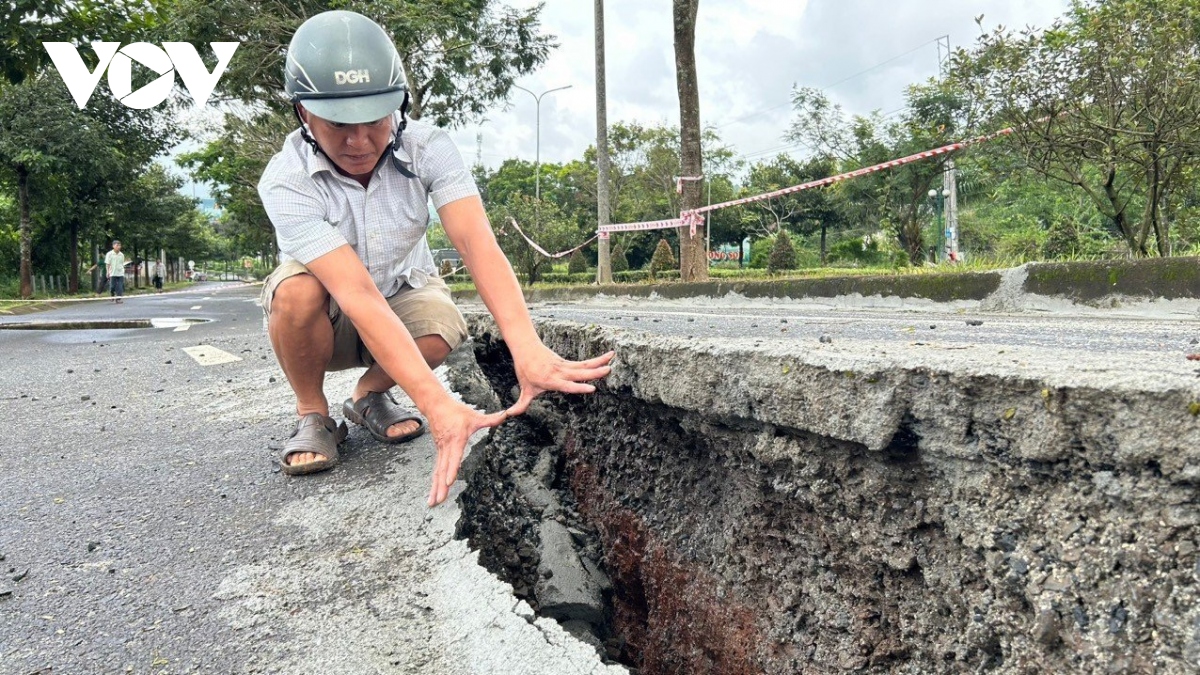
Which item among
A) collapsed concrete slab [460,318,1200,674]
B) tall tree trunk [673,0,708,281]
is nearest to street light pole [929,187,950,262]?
tall tree trunk [673,0,708,281]

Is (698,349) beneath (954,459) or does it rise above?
above

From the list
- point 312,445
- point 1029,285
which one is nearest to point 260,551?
point 312,445

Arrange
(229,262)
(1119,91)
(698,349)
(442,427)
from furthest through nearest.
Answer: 1. (229,262)
2. (1119,91)
3. (698,349)
4. (442,427)

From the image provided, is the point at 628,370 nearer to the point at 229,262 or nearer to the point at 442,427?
the point at 442,427

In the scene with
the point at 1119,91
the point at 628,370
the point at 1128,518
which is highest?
the point at 1119,91

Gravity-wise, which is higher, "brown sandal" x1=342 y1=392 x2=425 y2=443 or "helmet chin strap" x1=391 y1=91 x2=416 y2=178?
"helmet chin strap" x1=391 y1=91 x2=416 y2=178

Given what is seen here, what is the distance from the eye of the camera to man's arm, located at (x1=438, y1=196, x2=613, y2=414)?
180cm

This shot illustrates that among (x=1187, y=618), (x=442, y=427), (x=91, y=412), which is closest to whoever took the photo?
(x=1187, y=618)

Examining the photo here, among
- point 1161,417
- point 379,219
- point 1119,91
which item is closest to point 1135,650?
point 1161,417

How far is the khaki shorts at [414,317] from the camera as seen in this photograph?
7.38ft

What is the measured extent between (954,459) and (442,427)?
41.7 inches

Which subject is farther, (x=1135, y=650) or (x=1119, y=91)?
(x=1119, y=91)

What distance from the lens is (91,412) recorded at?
3268mm

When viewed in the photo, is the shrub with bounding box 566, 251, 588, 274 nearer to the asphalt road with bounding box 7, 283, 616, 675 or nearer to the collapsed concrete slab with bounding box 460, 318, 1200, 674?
the asphalt road with bounding box 7, 283, 616, 675
